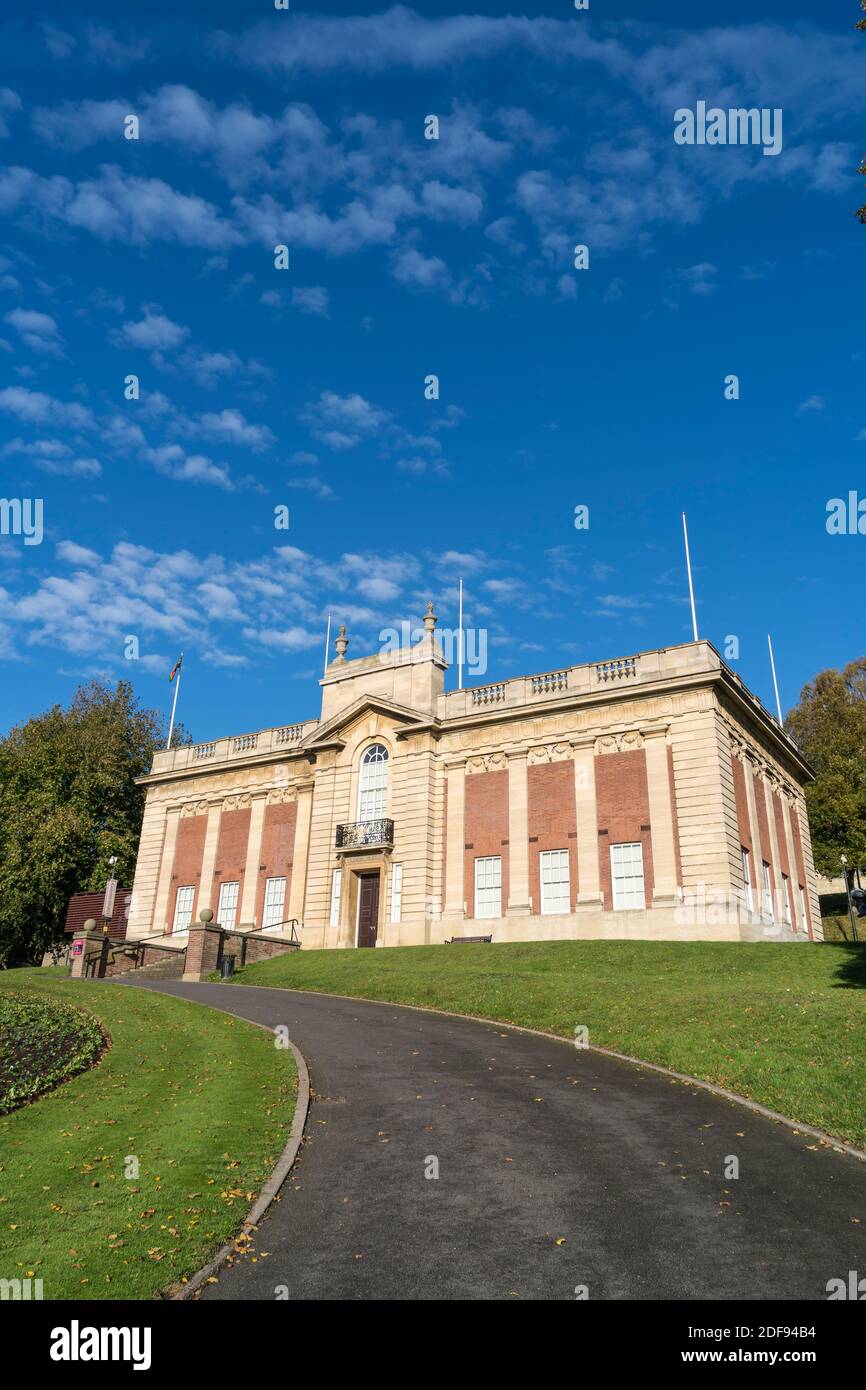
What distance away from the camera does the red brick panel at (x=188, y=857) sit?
46.0 meters

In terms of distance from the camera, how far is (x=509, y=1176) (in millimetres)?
9953

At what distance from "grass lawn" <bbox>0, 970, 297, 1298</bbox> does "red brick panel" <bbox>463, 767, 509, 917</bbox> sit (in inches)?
777

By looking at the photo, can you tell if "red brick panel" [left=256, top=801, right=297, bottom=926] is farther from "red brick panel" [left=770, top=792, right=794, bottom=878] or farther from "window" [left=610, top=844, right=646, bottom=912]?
"red brick panel" [left=770, top=792, right=794, bottom=878]

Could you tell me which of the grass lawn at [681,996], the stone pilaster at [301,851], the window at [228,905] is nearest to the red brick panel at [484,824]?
the grass lawn at [681,996]

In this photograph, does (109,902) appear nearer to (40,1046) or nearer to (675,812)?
(675,812)

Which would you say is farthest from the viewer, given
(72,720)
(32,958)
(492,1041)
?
(72,720)

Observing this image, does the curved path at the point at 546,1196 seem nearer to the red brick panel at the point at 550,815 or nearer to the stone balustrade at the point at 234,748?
the red brick panel at the point at 550,815

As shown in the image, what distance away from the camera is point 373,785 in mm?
40500

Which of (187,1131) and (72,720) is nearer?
(187,1131)

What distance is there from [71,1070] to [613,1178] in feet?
29.6

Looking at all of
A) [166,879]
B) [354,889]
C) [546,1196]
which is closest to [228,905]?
[166,879]

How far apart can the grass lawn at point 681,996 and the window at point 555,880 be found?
3.38 m
